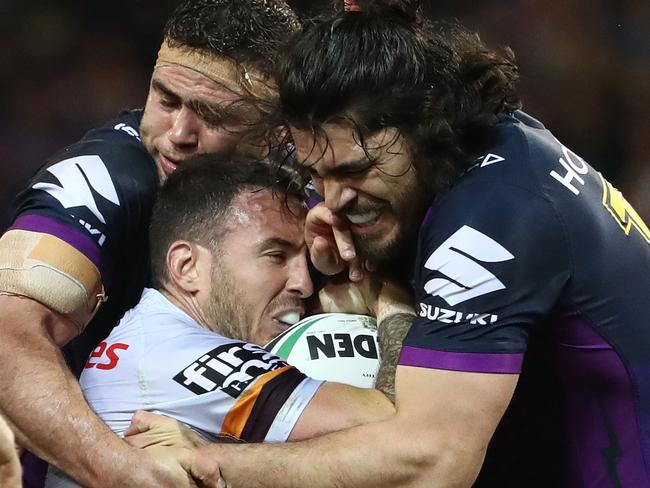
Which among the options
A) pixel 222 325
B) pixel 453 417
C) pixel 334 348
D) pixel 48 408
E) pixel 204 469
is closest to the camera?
pixel 453 417

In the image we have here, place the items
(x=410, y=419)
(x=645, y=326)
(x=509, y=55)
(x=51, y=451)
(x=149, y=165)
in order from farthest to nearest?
(x=149, y=165), (x=509, y=55), (x=51, y=451), (x=645, y=326), (x=410, y=419)

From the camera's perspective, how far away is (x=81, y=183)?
3.70 meters

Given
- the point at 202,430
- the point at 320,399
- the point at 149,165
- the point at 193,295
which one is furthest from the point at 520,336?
the point at 149,165

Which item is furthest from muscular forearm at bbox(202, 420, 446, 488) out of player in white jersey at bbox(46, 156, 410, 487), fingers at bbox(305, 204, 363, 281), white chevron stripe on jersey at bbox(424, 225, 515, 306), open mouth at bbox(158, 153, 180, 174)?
open mouth at bbox(158, 153, 180, 174)

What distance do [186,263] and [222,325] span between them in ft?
0.77

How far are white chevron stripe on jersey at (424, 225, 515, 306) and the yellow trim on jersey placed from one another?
57cm

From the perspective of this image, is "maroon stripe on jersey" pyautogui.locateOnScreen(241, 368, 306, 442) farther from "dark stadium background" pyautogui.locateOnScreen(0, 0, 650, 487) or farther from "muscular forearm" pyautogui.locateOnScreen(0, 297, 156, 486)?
"dark stadium background" pyautogui.locateOnScreen(0, 0, 650, 487)

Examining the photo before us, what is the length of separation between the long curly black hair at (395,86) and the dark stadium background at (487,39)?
13.1 ft

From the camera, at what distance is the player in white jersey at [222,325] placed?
10.0ft

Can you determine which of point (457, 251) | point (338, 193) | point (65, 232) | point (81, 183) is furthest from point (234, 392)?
point (81, 183)

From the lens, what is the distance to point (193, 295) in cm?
355

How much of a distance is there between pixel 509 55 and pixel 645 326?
3.19 ft

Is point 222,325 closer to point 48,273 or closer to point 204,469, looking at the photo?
point 48,273

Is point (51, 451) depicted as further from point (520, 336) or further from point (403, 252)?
point (520, 336)
